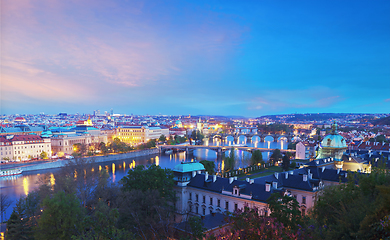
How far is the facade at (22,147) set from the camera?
148 ft

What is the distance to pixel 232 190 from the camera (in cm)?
1619

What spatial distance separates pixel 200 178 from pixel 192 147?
153 ft

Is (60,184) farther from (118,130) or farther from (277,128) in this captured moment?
(277,128)

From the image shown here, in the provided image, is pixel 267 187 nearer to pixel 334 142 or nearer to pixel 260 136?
pixel 334 142

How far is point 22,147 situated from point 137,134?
36961 millimetres

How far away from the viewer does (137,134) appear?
270 feet

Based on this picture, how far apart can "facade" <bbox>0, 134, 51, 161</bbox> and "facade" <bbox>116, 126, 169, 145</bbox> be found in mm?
29883

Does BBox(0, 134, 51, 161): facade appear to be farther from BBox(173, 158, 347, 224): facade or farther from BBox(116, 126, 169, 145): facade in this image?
BBox(173, 158, 347, 224): facade

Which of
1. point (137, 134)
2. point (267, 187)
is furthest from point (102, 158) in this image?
point (267, 187)

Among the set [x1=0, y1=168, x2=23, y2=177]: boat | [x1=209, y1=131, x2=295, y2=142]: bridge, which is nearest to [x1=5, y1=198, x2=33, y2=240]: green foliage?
[x1=0, y1=168, x2=23, y2=177]: boat

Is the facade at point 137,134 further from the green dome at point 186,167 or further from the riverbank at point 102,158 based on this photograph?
the green dome at point 186,167

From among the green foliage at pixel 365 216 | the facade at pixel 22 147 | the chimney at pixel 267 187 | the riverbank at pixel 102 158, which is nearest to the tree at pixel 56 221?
the chimney at pixel 267 187

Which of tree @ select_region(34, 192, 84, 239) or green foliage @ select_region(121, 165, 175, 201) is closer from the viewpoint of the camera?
tree @ select_region(34, 192, 84, 239)

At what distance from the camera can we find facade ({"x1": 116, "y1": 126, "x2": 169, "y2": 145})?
81.2m
